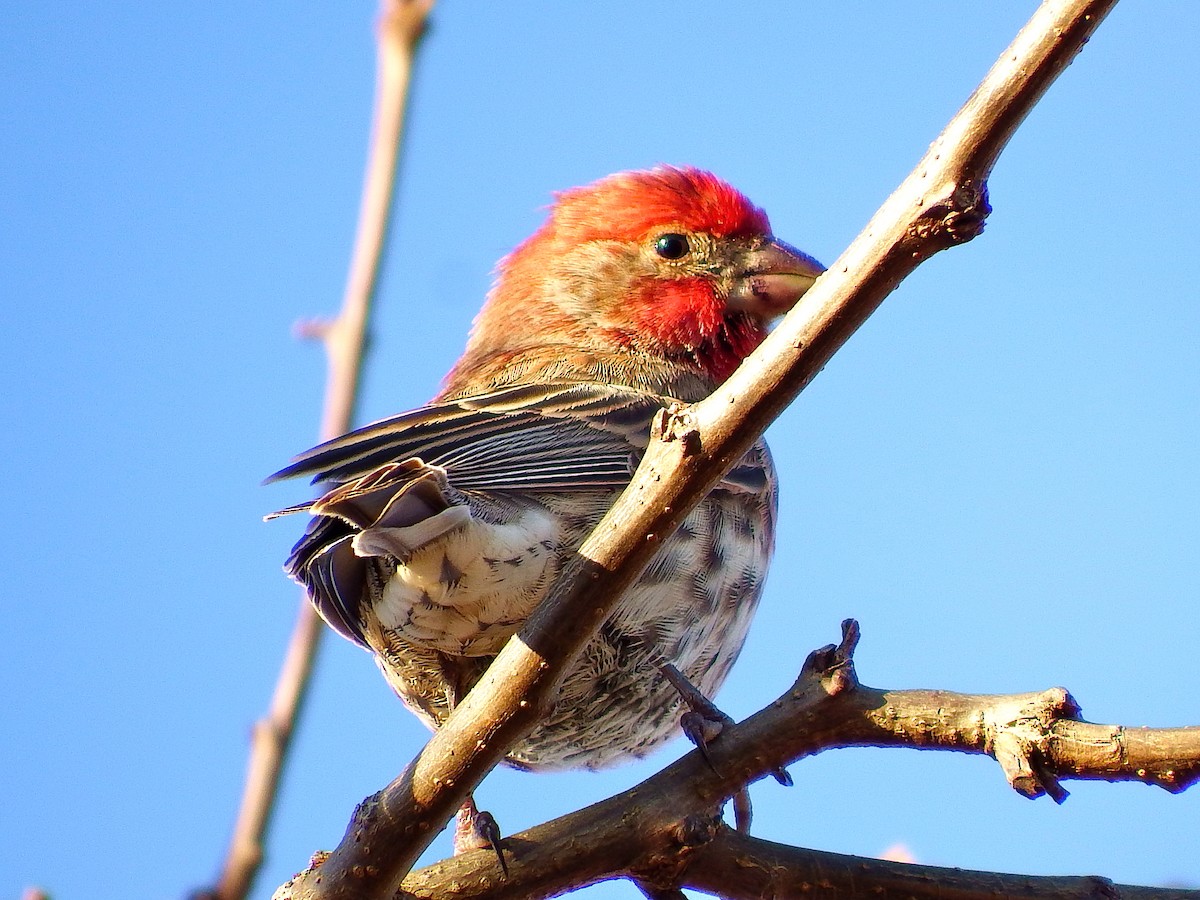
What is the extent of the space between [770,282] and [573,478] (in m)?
2.05

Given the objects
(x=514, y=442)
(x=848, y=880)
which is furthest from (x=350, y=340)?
(x=848, y=880)

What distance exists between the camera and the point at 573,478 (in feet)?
14.9

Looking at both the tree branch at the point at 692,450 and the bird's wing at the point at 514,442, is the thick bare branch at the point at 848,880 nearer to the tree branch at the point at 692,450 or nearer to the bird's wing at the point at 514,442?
the tree branch at the point at 692,450

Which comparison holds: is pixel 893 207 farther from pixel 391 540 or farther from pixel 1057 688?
pixel 391 540

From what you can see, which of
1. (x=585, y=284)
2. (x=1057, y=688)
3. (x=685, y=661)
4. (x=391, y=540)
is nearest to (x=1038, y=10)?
(x=1057, y=688)

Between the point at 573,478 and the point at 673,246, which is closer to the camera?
the point at 573,478

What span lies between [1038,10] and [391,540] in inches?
85.8

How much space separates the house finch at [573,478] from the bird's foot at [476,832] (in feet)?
1.63

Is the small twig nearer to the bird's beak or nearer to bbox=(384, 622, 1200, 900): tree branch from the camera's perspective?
bbox=(384, 622, 1200, 900): tree branch

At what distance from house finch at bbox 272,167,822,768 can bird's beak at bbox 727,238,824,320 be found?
10 mm

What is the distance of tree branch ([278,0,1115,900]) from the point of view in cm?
264

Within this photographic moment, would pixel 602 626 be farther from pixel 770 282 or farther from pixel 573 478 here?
pixel 770 282

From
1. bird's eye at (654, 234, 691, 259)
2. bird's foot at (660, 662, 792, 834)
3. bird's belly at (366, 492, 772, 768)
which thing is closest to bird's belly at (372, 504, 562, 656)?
bird's belly at (366, 492, 772, 768)

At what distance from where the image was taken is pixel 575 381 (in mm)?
5555
